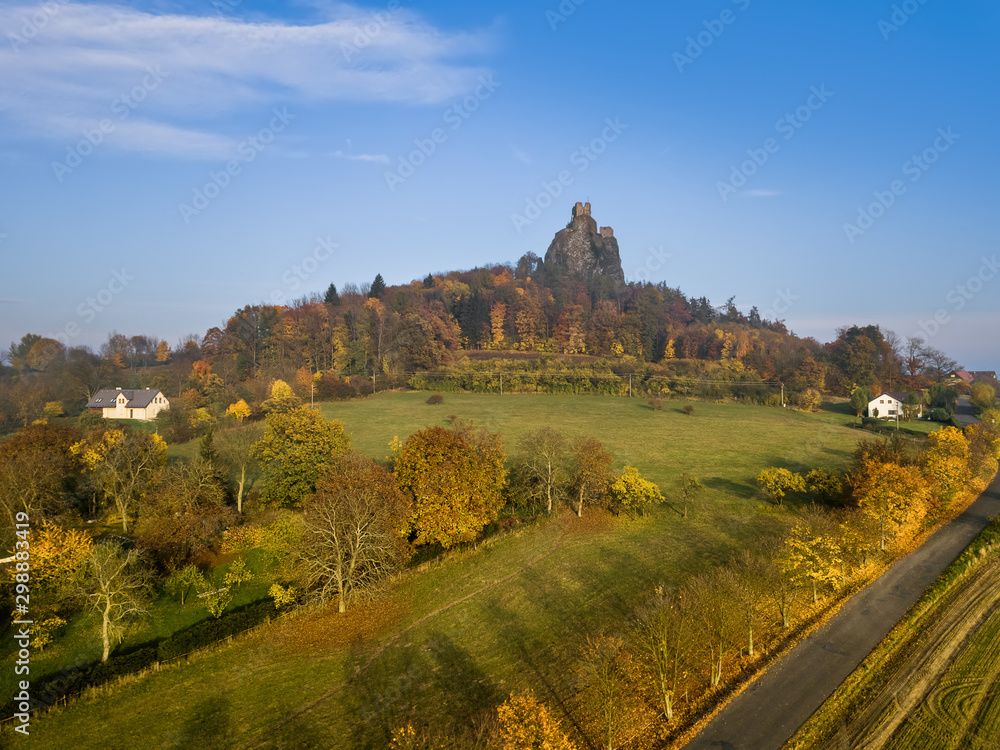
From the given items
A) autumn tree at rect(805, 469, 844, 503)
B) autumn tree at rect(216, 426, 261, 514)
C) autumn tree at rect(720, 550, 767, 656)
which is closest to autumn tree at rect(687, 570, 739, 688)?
autumn tree at rect(720, 550, 767, 656)

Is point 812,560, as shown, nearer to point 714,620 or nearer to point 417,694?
point 714,620

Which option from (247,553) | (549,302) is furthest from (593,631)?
(549,302)

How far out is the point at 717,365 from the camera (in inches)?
3718

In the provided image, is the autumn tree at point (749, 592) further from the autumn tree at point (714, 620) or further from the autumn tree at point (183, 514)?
the autumn tree at point (183, 514)

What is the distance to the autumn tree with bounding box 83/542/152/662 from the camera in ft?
74.8

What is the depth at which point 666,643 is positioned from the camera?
57.7 ft

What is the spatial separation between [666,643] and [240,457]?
33.3 m

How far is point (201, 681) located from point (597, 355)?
3492 inches

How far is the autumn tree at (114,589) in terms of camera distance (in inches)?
898

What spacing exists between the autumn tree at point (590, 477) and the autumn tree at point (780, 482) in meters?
11.4

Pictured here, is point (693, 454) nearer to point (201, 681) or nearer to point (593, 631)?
point (593, 631)

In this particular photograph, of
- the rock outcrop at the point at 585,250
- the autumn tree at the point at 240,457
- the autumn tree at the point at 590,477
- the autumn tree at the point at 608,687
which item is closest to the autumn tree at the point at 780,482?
the autumn tree at the point at 590,477

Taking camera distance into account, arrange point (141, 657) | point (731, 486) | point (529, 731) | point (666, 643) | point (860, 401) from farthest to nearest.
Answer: point (860, 401), point (731, 486), point (141, 657), point (666, 643), point (529, 731)

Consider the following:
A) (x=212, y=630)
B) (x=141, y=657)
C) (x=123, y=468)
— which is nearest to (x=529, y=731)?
(x=212, y=630)
